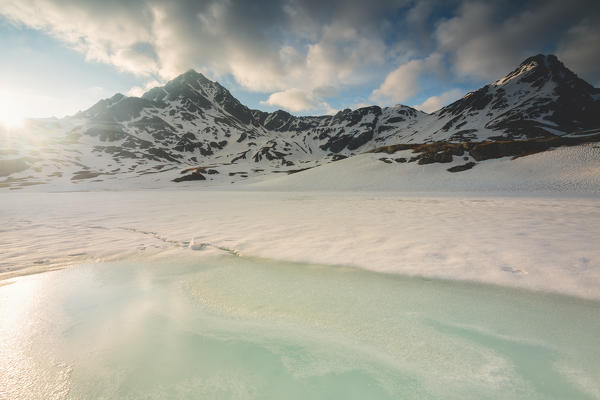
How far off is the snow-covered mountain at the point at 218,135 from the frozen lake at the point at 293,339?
64.3 meters

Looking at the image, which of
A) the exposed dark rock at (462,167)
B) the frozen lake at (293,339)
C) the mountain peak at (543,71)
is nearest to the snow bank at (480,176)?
the exposed dark rock at (462,167)

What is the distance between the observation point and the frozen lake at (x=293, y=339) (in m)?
2.49

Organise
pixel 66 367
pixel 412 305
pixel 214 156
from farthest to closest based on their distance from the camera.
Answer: pixel 214 156 < pixel 412 305 < pixel 66 367

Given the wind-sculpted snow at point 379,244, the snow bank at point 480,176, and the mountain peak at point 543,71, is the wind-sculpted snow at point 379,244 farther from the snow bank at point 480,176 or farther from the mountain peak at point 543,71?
the mountain peak at point 543,71

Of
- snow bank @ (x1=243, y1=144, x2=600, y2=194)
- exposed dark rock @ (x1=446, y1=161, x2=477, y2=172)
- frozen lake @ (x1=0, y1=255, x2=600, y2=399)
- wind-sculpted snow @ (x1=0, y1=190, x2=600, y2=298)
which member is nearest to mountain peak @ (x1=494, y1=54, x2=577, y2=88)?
snow bank @ (x1=243, y1=144, x2=600, y2=194)

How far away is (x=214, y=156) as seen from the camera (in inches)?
5595

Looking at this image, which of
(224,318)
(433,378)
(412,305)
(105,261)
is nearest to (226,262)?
(224,318)

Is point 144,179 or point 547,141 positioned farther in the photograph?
point 144,179

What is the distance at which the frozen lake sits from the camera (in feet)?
8.18

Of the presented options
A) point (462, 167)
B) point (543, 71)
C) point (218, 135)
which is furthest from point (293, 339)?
point (543, 71)

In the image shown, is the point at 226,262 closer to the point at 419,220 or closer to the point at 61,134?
the point at 419,220

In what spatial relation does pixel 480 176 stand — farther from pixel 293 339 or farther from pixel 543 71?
pixel 543 71

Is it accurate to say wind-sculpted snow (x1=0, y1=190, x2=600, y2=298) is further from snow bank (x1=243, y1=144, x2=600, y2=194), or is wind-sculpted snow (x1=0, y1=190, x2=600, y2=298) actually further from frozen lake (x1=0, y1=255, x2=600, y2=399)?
snow bank (x1=243, y1=144, x2=600, y2=194)

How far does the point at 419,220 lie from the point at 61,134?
179672mm
